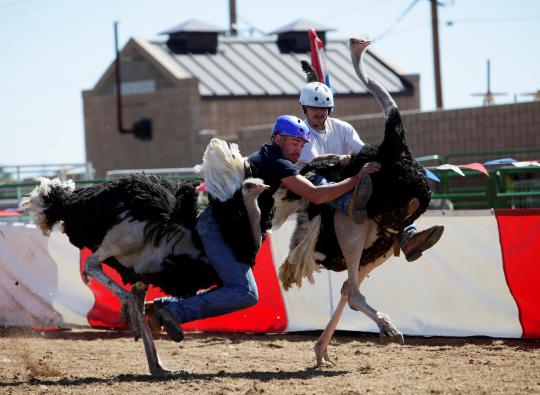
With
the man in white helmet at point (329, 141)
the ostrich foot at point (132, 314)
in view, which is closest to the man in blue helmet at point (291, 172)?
the man in white helmet at point (329, 141)

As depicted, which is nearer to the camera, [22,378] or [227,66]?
[22,378]

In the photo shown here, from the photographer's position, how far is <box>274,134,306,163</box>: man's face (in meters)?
6.91

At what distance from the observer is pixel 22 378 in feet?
23.6

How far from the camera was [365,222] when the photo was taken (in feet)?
23.8

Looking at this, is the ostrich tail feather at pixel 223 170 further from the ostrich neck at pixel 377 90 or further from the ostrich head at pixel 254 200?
the ostrich neck at pixel 377 90

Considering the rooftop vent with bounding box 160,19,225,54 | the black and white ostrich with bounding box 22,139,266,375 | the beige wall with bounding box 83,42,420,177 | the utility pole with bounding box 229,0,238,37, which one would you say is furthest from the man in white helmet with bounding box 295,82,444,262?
the utility pole with bounding box 229,0,238,37

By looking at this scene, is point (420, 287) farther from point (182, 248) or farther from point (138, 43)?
point (138, 43)

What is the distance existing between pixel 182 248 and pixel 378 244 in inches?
58.3

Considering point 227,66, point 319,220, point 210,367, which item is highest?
point 227,66

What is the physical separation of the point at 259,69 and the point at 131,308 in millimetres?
31018

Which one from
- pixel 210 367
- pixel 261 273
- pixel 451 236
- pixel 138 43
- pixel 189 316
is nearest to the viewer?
pixel 189 316

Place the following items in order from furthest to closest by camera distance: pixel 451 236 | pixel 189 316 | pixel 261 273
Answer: pixel 261 273
pixel 451 236
pixel 189 316

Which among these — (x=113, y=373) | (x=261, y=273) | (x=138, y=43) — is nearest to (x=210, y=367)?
(x=113, y=373)

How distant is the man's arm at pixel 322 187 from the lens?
682cm
